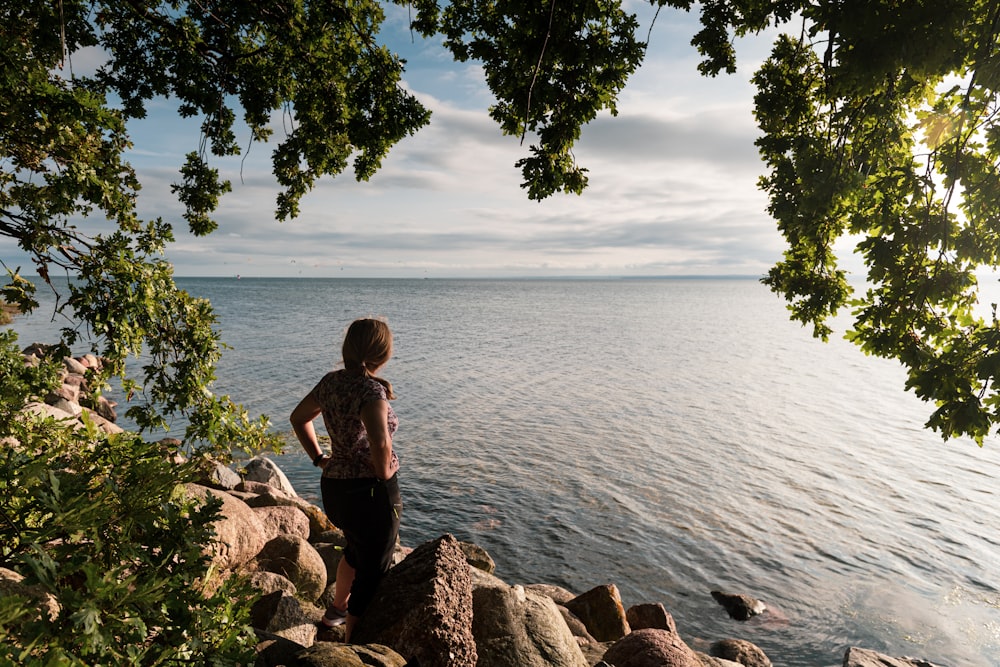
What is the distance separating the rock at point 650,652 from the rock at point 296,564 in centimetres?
433

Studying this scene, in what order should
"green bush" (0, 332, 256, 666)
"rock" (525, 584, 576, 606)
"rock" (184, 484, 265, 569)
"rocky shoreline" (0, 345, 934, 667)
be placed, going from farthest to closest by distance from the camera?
"rock" (525, 584, 576, 606), "rock" (184, 484, 265, 569), "rocky shoreline" (0, 345, 934, 667), "green bush" (0, 332, 256, 666)

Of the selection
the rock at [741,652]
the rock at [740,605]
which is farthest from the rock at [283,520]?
the rock at [740,605]


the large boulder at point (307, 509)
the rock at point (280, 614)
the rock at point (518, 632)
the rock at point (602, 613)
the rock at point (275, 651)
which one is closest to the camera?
the rock at point (275, 651)

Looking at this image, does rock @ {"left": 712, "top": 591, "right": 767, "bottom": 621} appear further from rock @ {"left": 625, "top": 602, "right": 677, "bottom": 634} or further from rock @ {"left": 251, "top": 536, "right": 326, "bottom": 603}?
rock @ {"left": 251, "top": 536, "right": 326, "bottom": 603}

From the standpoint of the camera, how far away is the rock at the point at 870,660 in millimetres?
7863

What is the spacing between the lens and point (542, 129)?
6.18m

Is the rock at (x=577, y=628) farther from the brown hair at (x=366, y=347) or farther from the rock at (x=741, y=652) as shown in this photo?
the brown hair at (x=366, y=347)

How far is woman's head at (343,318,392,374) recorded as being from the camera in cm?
443

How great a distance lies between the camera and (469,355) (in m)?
36.6

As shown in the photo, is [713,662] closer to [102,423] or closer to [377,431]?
[377,431]

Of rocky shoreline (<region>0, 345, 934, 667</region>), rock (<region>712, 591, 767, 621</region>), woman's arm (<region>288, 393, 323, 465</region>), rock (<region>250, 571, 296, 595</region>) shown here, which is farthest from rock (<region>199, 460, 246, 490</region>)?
rock (<region>712, 591, 767, 621</region>)

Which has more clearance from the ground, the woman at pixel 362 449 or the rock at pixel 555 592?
the woman at pixel 362 449

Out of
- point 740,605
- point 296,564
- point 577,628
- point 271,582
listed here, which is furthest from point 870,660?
point 271,582

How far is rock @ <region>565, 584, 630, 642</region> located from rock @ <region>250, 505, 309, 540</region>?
482 cm
